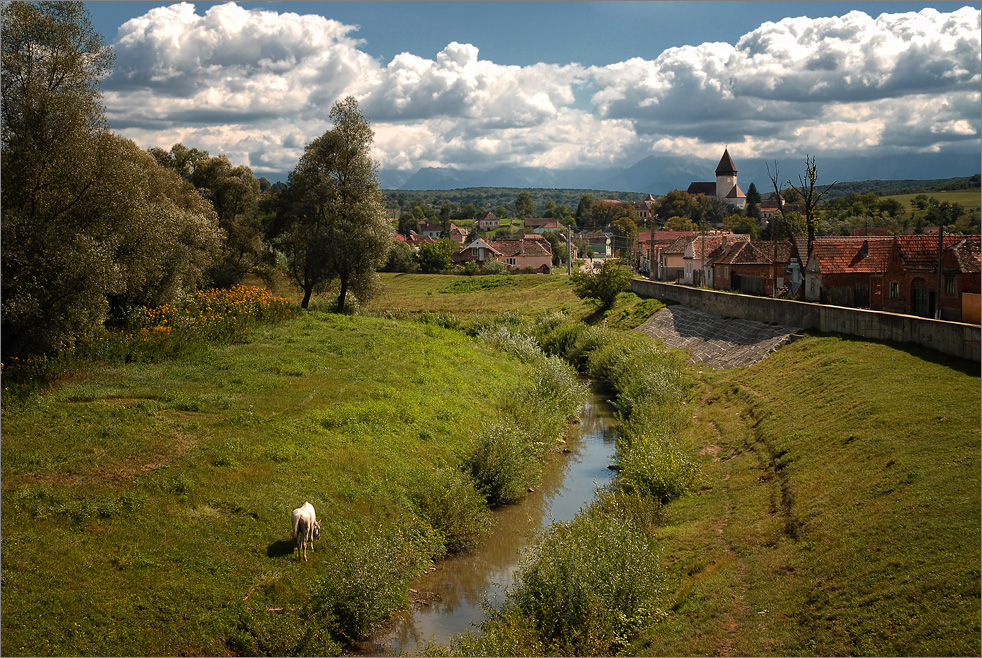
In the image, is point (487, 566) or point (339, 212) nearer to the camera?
point (487, 566)

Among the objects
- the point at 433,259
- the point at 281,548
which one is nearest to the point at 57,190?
the point at 281,548

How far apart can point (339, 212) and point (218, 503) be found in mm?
29903

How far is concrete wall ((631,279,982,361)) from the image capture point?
80.6 ft

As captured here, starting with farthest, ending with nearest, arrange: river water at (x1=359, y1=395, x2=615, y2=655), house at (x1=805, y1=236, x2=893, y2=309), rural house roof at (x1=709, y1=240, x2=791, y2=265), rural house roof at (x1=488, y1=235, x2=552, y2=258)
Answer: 1. rural house roof at (x1=488, y1=235, x2=552, y2=258)
2. rural house roof at (x1=709, y1=240, x2=791, y2=265)
3. house at (x1=805, y1=236, x2=893, y2=309)
4. river water at (x1=359, y1=395, x2=615, y2=655)

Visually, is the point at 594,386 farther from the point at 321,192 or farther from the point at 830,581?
the point at 830,581

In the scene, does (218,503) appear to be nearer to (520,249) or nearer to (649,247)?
(649,247)

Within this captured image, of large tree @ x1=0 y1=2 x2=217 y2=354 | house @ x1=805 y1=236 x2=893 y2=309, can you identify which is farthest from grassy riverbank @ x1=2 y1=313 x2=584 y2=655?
house @ x1=805 y1=236 x2=893 y2=309

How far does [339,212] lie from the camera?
143ft

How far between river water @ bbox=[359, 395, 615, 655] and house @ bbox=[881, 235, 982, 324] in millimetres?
21550

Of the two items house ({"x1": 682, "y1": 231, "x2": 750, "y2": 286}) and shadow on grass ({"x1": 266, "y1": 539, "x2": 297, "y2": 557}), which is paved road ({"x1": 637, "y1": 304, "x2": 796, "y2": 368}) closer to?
house ({"x1": 682, "y1": 231, "x2": 750, "y2": 286})

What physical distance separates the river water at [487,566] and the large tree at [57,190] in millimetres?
11705

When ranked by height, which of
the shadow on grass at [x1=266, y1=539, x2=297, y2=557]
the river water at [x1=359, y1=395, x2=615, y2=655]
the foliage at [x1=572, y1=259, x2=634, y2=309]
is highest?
the foliage at [x1=572, y1=259, x2=634, y2=309]

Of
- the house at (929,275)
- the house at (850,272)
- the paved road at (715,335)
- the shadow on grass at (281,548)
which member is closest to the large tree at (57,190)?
the shadow on grass at (281,548)

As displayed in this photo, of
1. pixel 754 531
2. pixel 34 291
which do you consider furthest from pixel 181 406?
pixel 754 531
